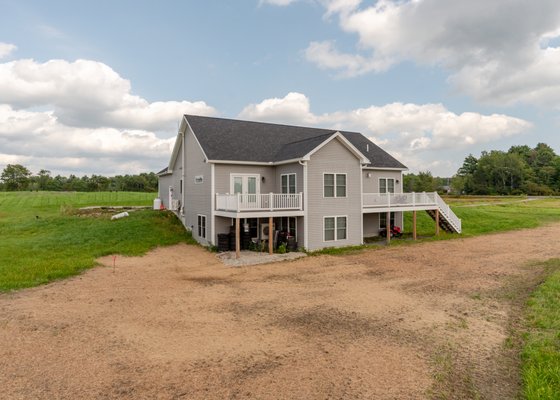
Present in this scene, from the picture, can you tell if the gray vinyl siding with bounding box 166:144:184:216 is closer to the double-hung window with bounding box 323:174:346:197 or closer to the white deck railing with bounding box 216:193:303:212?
the white deck railing with bounding box 216:193:303:212

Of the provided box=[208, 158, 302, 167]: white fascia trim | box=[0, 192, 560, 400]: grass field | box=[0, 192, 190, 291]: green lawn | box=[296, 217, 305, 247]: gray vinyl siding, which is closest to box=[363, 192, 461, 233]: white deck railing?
box=[0, 192, 560, 400]: grass field

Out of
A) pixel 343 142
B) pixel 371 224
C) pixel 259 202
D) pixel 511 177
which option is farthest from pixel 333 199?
pixel 511 177

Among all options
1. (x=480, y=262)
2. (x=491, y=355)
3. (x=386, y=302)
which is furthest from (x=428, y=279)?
(x=491, y=355)

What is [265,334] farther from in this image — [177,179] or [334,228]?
[177,179]

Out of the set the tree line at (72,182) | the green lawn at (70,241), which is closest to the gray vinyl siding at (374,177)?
the green lawn at (70,241)

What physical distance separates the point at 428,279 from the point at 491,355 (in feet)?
19.8

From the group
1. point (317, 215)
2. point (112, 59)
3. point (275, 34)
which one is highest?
point (275, 34)

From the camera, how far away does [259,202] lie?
17141 millimetres

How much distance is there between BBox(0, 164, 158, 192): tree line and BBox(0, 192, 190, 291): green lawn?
66.5m

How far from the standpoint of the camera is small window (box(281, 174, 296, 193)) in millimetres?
19125

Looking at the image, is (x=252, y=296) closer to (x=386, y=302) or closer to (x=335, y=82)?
(x=386, y=302)

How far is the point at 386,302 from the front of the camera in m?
9.80

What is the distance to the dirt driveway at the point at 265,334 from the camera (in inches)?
→ 216

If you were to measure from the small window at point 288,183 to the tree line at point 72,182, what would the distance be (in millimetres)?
74048
